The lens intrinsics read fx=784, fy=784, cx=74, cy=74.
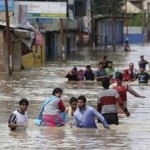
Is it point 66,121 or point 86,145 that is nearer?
point 86,145

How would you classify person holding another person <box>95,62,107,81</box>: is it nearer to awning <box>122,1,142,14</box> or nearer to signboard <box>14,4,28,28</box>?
signboard <box>14,4,28,28</box>

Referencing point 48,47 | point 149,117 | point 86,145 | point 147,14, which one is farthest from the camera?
point 147,14

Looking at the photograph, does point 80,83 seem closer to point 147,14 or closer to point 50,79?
point 50,79

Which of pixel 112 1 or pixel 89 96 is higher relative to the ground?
pixel 112 1

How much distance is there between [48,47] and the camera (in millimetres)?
69688

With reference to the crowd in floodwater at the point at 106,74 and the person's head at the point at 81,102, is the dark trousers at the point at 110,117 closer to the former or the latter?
the person's head at the point at 81,102

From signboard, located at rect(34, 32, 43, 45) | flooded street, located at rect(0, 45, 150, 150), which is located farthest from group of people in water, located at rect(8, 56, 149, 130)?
signboard, located at rect(34, 32, 43, 45)

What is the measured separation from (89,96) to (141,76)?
6668 millimetres

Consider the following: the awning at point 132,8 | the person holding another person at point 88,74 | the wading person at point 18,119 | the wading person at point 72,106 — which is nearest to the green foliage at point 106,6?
the awning at point 132,8

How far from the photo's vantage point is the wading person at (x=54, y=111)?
16.7 m

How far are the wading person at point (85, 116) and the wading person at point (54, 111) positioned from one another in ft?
2.23

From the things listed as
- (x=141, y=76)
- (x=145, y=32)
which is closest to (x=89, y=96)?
(x=141, y=76)

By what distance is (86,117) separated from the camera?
629 inches

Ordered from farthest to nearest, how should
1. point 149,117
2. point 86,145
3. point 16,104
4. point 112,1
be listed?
1. point 112,1
2. point 16,104
3. point 149,117
4. point 86,145
